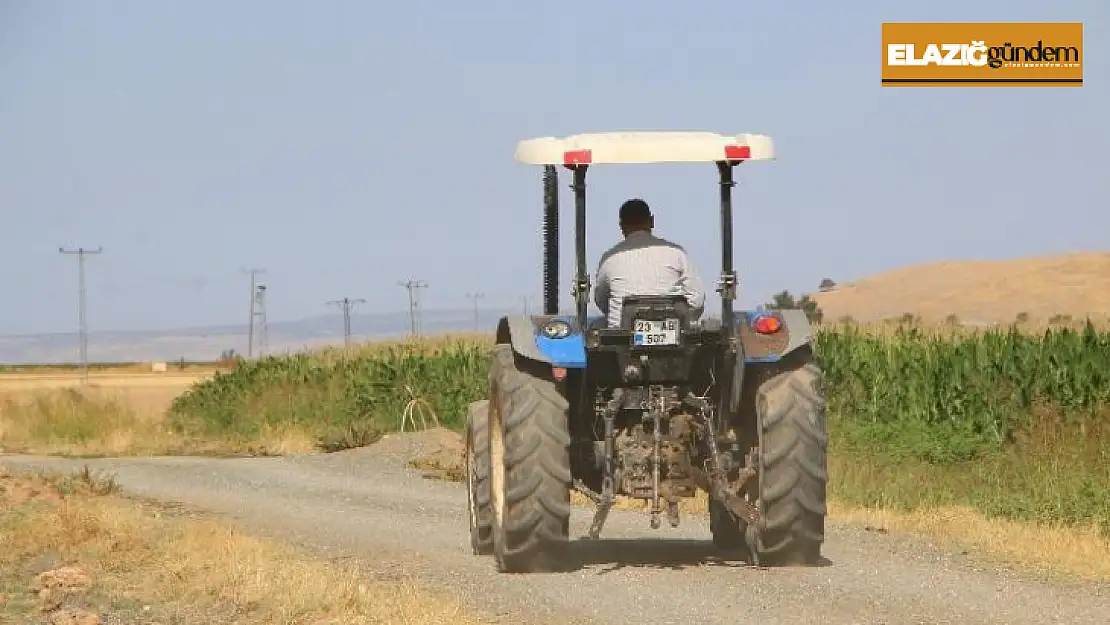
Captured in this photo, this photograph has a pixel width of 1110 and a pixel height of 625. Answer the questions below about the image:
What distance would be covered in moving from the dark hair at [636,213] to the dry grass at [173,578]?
9.93 ft

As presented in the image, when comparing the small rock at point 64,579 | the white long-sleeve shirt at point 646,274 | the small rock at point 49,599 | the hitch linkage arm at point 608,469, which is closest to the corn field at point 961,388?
the white long-sleeve shirt at point 646,274

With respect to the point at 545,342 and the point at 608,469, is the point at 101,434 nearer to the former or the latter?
the point at 545,342

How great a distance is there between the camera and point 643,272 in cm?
1280

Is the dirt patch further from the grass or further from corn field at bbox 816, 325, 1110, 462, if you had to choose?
corn field at bbox 816, 325, 1110, 462

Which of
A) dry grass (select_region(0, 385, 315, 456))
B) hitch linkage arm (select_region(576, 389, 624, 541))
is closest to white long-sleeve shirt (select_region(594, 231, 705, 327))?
hitch linkage arm (select_region(576, 389, 624, 541))

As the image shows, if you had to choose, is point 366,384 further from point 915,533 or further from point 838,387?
point 915,533

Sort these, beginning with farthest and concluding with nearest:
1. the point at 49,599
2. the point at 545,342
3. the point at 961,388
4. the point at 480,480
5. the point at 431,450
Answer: the point at 431,450
the point at 961,388
the point at 480,480
the point at 545,342
the point at 49,599

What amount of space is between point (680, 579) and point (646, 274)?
6.95ft

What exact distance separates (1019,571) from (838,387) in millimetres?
17520

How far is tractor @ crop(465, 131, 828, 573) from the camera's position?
12695 mm

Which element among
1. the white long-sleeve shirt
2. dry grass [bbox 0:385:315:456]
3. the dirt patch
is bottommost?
dry grass [bbox 0:385:315:456]

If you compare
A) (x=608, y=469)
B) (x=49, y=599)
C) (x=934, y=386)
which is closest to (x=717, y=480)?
(x=608, y=469)

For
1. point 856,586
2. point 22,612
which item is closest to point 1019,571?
point 856,586

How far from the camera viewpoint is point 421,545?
50.6 feet
